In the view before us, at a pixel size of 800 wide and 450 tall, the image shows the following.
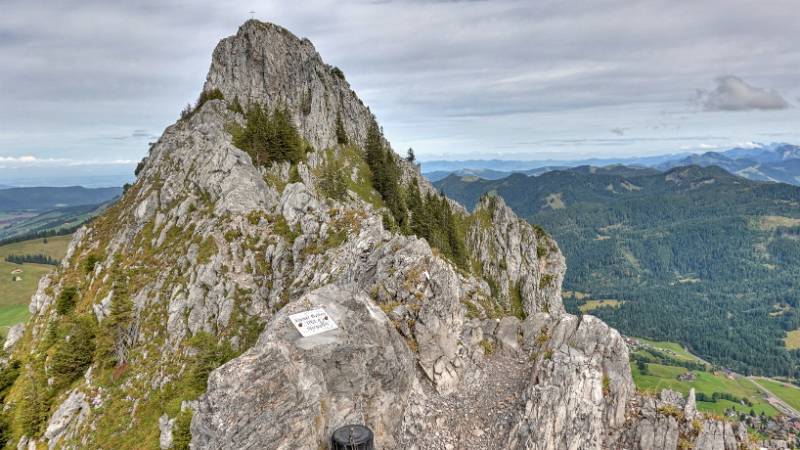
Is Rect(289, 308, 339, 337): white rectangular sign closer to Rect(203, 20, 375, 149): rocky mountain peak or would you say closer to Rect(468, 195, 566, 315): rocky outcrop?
Rect(203, 20, 375, 149): rocky mountain peak

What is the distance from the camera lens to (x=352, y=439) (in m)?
19.0

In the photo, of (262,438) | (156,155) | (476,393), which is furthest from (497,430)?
(156,155)

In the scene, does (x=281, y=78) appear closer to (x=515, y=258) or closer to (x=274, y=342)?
(x=515, y=258)

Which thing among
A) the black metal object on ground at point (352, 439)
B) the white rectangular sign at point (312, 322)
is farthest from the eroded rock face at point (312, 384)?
the black metal object on ground at point (352, 439)

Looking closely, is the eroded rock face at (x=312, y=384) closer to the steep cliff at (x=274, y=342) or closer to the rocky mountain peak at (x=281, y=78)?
the steep cliff at (x=274, y=342)

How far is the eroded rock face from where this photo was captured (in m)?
19.2

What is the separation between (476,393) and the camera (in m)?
25.7

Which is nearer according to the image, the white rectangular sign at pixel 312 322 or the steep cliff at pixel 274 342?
the steep cliff at pixel 274 342

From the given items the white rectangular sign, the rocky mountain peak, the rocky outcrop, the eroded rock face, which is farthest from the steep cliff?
the rocky outcrop

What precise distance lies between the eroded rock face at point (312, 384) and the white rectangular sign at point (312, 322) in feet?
1.14

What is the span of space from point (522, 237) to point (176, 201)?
98.3 metres

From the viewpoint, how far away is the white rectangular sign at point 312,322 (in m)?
22.7

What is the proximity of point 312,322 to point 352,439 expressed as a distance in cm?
650

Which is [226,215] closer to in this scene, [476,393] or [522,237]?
[476,393]
